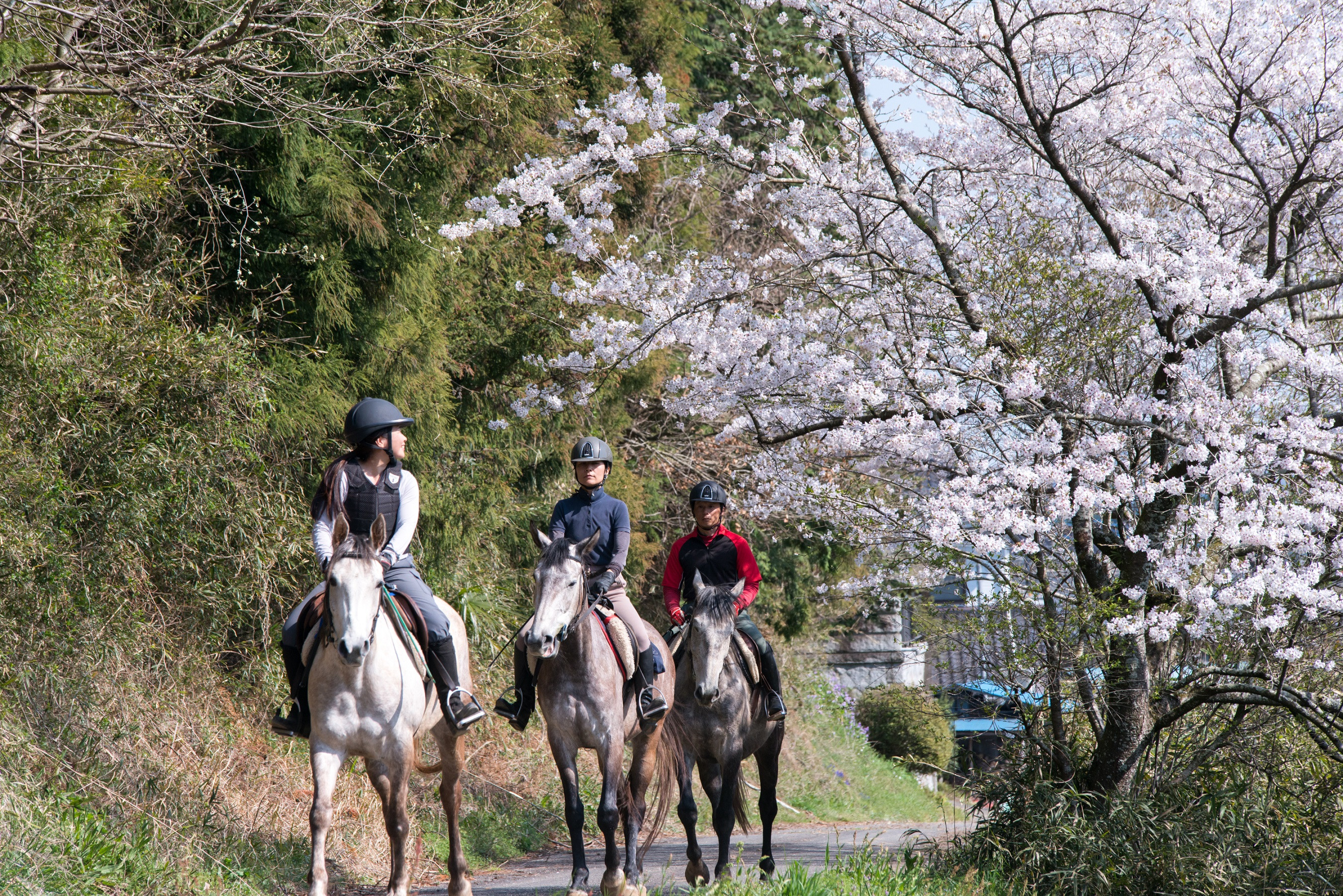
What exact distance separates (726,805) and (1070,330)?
4072mm

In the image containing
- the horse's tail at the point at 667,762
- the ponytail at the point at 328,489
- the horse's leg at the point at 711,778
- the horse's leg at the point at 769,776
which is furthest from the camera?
the horse's leg at the point at 769,776

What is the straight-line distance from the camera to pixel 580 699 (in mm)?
6105

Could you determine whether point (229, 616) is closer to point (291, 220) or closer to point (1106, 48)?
point (291, 220)

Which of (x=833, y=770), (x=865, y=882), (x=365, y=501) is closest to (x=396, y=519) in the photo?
(x=365, y=501)

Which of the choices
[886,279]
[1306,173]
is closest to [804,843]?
[886,279]

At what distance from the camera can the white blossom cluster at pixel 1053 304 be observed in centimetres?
704

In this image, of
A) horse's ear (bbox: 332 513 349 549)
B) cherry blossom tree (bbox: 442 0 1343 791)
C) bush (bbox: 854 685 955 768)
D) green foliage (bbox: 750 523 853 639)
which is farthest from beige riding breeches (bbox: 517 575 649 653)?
bush (bbox: 854 685 955 768)

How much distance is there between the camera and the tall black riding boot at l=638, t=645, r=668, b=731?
646 centimetres

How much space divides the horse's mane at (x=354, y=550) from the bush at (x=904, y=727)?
46.4 feet

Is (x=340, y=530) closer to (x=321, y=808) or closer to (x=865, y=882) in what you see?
(x=321, y=808)

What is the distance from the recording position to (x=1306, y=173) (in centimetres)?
772

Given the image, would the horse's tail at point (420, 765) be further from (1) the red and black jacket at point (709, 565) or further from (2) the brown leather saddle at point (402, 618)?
(1) the red and black jacket at point (709, 565)

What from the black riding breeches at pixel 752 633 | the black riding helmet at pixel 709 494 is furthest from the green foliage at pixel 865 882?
the black riding helmet at pixel 709 494

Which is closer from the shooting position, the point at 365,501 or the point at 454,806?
the point at 365,501
